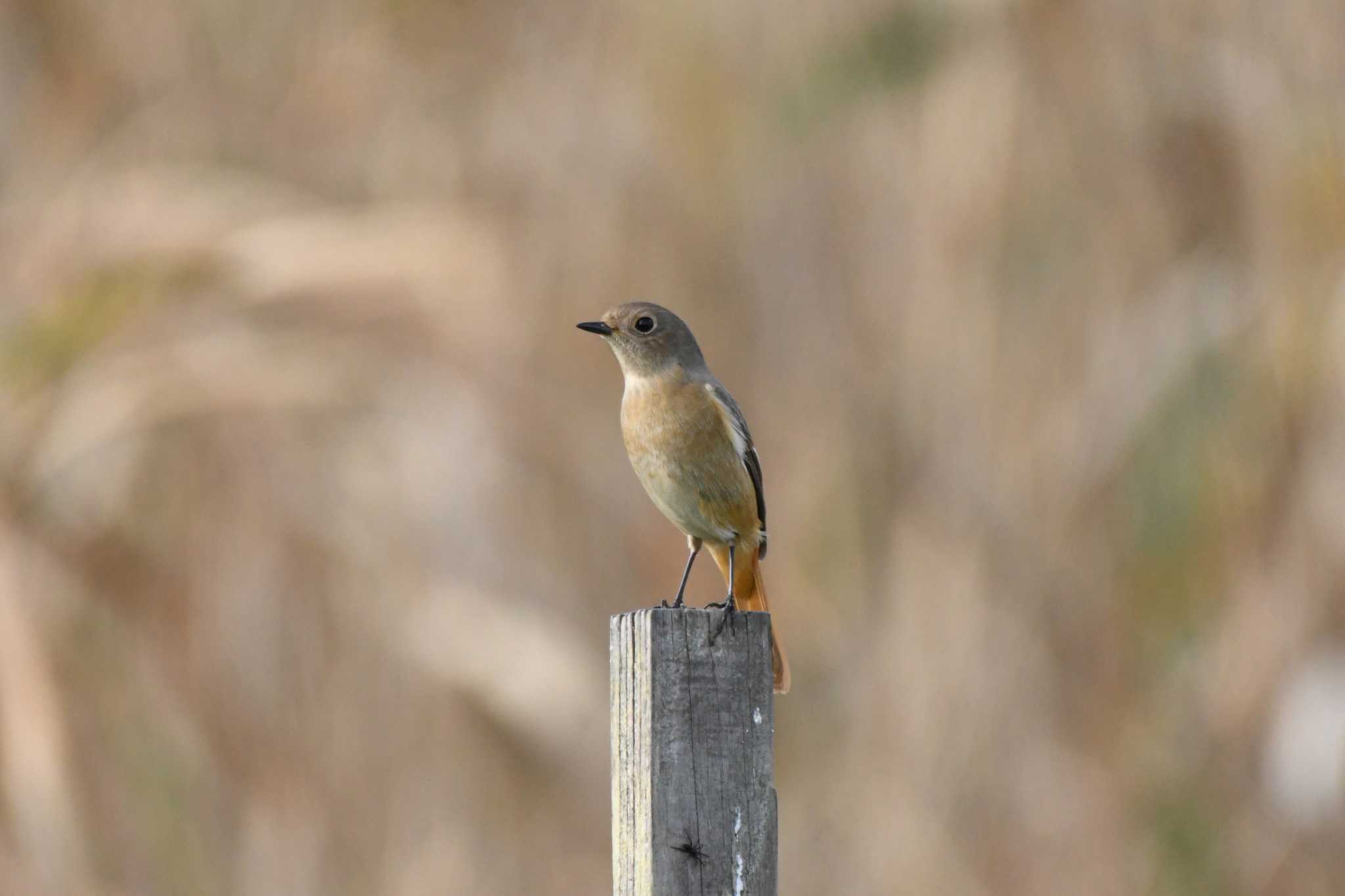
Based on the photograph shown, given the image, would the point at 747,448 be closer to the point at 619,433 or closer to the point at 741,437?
the point at 741,437

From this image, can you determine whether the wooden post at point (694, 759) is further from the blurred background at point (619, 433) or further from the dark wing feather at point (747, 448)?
the blurred background at point (619, 433)

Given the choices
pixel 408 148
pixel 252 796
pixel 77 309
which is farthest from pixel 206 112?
pixel 252 796

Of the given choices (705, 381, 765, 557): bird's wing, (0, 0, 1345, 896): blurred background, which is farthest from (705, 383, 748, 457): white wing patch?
(0, 0, 1345, 896): blurred background

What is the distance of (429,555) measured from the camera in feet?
20.4

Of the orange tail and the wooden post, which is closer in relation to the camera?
the wooden post

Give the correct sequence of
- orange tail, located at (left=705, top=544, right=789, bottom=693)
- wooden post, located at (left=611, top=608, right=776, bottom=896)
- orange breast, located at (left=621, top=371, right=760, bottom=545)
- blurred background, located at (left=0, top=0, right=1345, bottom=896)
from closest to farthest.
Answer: wooden post, located at (left=611, top=608, right=776, bottom=896) → orange breast, located at (left=621, top=371, right=760, bottom=545) → orange tail, located at (left=705, top=544, right=789, bottom=693) → blurred background, located at (left=0, top=0, right=1345, bottom=896)

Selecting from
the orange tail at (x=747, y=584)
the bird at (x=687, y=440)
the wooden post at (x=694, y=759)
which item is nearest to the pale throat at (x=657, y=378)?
the bird at (x=687, y=440)

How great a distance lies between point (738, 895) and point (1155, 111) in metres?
4.59

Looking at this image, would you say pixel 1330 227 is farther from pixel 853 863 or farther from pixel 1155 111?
pixel 853 863

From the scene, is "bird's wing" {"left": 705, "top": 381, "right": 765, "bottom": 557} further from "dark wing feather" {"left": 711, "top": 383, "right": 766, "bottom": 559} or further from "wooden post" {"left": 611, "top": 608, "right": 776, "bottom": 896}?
"wooden post" {"left": 611, "top": 608, "right": 776, "bottom": 896}

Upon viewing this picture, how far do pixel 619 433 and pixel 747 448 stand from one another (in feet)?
7.97

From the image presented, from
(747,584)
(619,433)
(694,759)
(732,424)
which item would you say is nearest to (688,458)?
(732,424)

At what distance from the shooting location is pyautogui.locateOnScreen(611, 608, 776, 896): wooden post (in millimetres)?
2547

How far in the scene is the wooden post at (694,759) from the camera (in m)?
2.55
